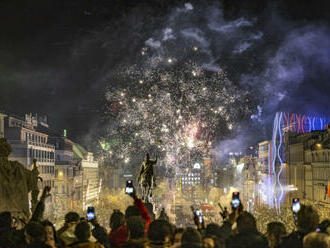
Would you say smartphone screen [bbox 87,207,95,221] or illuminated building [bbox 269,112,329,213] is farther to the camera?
illuminated building [bbox 269,112,329,213]

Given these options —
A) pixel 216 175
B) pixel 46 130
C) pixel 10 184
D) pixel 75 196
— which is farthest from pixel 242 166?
pixel 10 184

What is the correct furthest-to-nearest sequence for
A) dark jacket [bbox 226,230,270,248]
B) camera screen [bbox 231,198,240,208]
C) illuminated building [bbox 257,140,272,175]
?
illuminated building [bbox 257,140,272,175] < camera screen [bbox 231,198,240,208] < dark jacket [bbox 226,230,270,248]

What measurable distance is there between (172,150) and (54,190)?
26405 millimetres

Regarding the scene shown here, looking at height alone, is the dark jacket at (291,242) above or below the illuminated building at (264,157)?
below

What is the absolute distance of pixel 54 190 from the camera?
86625 mm

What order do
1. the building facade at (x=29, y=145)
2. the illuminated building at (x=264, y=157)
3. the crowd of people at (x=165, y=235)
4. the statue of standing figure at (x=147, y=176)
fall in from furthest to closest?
the illuminated building at (x=264, y=157)
the building facade at (x=29, y=145)
the statue of standing figure at (x=147, y=176)
the crowd of people at (x=165, y=235)

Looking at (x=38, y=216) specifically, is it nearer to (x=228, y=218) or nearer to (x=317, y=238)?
(x=228, y=218)

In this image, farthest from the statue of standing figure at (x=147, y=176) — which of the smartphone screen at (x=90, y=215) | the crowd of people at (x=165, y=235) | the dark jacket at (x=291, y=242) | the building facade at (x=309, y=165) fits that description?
the building facade at (x=309, y=165)

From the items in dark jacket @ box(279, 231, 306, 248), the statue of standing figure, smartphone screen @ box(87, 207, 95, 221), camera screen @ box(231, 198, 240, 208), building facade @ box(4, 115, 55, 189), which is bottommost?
dark jacket @ box(279, 231, 306, 248)

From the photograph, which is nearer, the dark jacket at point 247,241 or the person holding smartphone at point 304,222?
the dark jacket at point 247,241

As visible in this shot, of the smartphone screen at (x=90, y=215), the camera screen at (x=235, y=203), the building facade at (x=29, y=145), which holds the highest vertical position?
the building facade at (x=29, y=145)

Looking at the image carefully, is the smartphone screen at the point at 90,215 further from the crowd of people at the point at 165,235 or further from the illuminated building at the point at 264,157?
the illuminated building at the point at 264,157

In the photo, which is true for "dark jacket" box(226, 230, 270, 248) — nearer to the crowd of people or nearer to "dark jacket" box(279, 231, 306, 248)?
the crowd of people

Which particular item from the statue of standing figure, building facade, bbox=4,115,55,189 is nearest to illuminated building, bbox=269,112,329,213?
building facade, bbox=4,115,55,189
